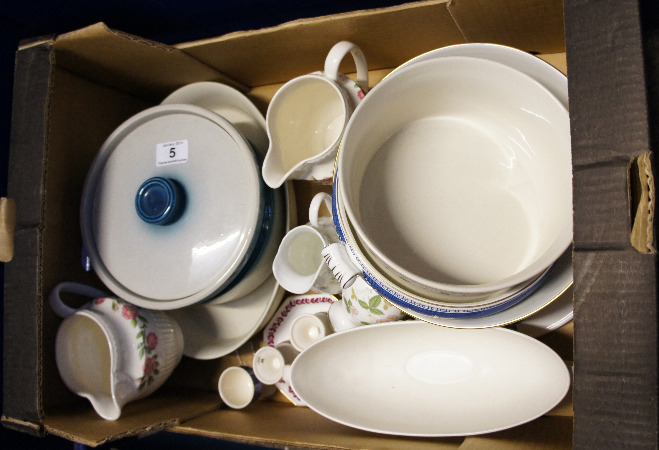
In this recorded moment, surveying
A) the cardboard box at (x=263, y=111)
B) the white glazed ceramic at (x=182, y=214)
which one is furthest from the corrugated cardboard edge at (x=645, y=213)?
the white glazed ceramic at (x=182, y=214)

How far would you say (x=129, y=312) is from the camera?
885mm

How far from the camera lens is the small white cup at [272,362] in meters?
0.93

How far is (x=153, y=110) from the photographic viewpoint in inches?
36.1

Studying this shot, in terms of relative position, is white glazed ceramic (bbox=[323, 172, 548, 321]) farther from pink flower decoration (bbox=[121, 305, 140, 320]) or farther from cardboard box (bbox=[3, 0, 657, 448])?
pink flower decoration (bbox=[121, 305, 140, 320])

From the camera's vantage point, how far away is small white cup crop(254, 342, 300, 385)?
0.93 m

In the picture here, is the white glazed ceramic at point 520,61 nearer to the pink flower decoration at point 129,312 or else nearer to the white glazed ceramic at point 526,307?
the white glazed ceramic at point 526,307

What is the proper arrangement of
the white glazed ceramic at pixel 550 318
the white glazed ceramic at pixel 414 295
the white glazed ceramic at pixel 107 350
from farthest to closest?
1. the white glazed ceramic at pixel 107 350
2. the white glazed ceramic at pixel 550 318
3. the white glazed ceramic at pixel 414 295

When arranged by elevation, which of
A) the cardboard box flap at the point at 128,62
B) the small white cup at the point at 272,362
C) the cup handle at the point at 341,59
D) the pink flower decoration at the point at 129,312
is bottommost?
the small white cup at the point at 272,362

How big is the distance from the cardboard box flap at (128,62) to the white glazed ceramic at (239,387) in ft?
1.72

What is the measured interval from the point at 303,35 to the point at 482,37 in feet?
0.87

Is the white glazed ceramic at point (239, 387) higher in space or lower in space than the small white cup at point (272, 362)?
lower

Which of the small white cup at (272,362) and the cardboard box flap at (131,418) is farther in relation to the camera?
the small white cup at (272,362)

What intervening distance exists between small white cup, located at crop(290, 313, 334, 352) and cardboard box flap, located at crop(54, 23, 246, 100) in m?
0.45

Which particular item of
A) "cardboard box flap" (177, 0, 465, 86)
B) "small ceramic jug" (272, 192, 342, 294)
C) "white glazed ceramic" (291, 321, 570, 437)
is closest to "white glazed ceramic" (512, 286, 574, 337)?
"white glazed ceramic" (291, 321, 570, 437)
